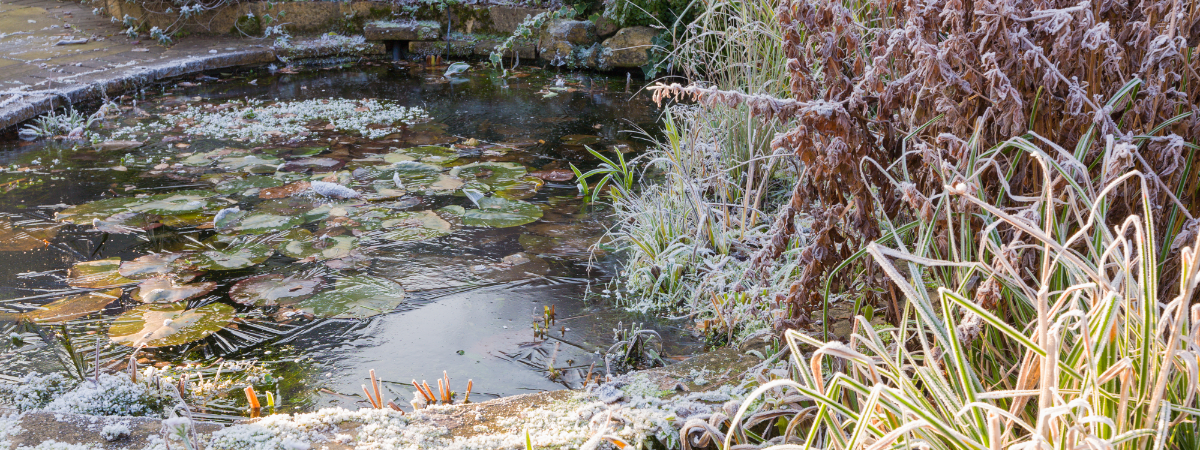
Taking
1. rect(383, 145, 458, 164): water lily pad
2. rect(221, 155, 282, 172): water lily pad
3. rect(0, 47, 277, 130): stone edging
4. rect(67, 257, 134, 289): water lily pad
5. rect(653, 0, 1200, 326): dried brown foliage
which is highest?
rect(653, 0, 1200, 326): dried brown foliage

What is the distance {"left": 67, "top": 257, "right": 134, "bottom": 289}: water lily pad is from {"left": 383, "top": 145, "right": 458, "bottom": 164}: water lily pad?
1420 mm

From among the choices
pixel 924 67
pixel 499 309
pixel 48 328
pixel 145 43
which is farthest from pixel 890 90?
pixel 145 43

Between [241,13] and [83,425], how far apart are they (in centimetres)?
610

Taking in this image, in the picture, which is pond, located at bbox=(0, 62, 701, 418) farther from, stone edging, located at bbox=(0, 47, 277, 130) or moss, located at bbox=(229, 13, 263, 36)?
moss, located at bbox=(229, 13, 263, 36)

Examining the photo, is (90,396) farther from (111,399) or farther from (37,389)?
(37,389)

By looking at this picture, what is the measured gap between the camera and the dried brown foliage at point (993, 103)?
1.25 m

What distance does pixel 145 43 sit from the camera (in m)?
6.27

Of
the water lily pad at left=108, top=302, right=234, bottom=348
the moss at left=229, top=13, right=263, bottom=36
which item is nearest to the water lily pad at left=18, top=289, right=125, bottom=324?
the water lily pad at left=108, top=302, right=234, bottom=348

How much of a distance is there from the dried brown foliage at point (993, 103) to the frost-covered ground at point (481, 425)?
33cm

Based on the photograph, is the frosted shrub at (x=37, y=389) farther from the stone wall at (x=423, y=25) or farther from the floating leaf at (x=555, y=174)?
the stone wall at (x=423, y=25)

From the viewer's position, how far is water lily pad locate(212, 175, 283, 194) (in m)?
3.40

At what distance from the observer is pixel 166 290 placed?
8.10 ft

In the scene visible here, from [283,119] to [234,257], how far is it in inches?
81.0

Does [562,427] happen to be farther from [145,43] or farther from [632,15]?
[145,43]
